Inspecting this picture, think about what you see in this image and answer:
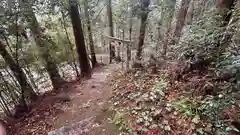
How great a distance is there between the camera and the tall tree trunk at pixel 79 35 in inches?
247

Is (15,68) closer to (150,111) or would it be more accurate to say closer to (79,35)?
(79,35)

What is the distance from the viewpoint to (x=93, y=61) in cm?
1018

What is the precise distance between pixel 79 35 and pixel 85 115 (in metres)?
3.58

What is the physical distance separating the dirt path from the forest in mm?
24

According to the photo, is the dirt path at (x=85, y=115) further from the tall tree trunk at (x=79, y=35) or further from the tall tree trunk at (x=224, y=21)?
the tall tree trunk at (x=224, y=21)

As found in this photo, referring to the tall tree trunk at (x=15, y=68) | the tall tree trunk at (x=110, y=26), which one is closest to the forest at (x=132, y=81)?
the tall tree trunk at (x=15, y=68)

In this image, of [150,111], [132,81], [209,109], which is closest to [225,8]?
[209,109]

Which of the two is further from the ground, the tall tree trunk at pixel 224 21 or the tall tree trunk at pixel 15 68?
the tall tree trunk at pixel 224 21

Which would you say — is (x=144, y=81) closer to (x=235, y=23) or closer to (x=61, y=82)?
(x=235, y=23)

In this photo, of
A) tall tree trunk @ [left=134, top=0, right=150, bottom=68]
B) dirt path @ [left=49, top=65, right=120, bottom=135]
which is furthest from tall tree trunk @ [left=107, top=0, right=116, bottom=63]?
dirt path @ [left=49, top=65, right=120, bottom=135]

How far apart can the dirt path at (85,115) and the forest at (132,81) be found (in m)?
0.02

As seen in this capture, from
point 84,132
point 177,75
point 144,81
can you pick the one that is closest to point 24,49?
point 84,132

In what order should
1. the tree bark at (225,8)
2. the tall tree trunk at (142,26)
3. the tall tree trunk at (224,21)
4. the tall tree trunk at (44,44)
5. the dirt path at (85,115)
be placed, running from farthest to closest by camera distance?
1. the tall tree trunk at (142,26)
2. the tall tree trunk at (44,44)
3. the dirt path at (85,115)
4. the tree bark at (225,8)
5. the tall tree trunk at (224,21)

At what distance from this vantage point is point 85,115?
13.9 ft
